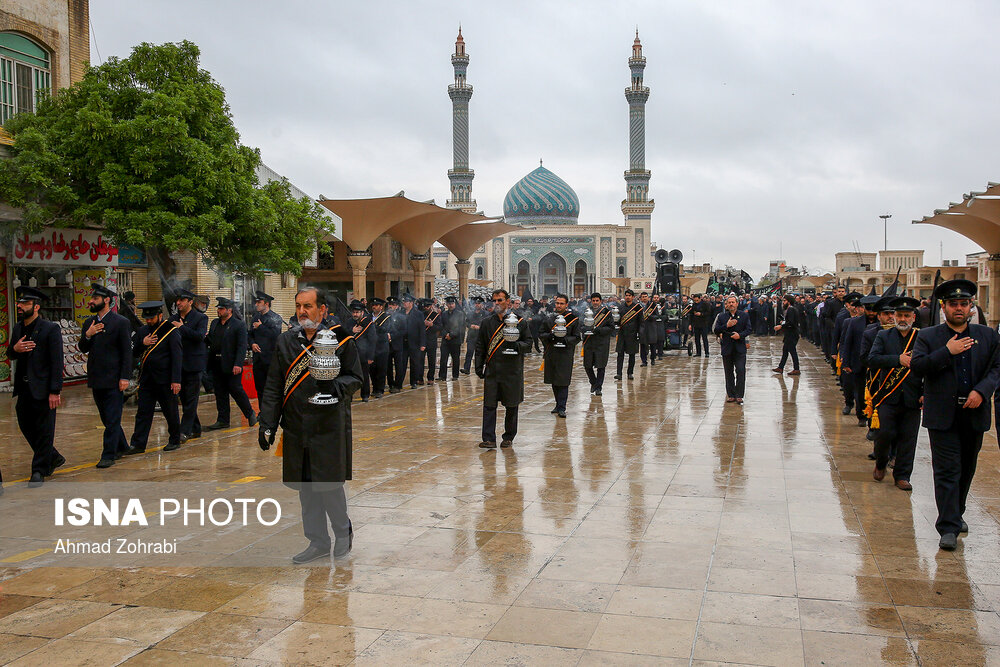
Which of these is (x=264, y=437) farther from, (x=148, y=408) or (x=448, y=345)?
(x=448, y=345)

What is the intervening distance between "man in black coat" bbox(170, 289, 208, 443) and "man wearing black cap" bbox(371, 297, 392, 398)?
429 cm

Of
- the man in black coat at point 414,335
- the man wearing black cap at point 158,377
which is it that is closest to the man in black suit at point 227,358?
the man wearing black cap at point 158,377

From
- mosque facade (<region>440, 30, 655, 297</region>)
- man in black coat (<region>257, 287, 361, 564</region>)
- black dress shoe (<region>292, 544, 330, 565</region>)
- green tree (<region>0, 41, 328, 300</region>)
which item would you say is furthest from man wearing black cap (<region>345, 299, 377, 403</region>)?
mosque facade (<region>440, 30, 655, 297</region>)

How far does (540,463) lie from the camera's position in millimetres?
7945

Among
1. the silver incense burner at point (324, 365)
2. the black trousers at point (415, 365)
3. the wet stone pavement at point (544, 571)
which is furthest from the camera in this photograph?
the black trousers at point (415, 365)

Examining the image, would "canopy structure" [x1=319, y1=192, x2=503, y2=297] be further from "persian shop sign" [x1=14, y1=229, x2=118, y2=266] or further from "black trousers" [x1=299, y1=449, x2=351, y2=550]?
"black trousers" [x1=299, y1=449, x2=351, y2=550]

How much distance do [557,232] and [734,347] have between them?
5869 cm

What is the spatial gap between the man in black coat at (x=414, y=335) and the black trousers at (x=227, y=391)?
185 inches

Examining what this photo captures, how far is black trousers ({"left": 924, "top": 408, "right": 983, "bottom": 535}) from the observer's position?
5.25 metres

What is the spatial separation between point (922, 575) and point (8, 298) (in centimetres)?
1428

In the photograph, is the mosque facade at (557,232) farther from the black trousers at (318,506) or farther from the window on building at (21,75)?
the black trousers at (318,506)

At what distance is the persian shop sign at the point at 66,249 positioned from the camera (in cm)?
1388

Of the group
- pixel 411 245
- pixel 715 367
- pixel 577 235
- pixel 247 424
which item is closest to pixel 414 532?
pixel 247 424

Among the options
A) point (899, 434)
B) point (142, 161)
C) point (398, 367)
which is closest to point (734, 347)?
point (899, 434)
